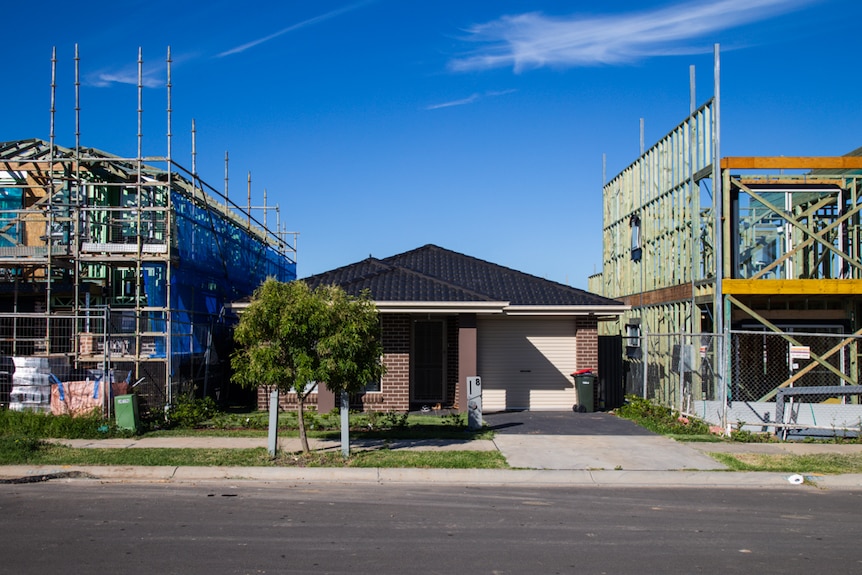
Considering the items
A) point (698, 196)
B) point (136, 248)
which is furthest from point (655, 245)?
point (136, 248)

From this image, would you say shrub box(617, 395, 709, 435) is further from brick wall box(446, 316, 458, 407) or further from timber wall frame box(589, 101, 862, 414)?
brick wall box(446, 316, 458, 407)

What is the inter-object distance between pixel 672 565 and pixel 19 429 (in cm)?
1233

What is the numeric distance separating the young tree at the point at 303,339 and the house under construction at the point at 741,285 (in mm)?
7556

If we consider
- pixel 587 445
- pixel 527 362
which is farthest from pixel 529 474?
pixel 527 362

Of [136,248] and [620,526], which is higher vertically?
[136,248]

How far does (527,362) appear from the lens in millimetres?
20531

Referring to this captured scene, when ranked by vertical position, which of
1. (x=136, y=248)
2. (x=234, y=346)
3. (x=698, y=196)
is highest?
(x=698, y=196)

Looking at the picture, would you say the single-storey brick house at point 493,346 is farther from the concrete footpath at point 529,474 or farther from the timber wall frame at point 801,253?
the concrete footpath at point 529,474

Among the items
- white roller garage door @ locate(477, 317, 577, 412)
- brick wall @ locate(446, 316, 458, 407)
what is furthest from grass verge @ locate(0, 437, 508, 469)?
white roller garage door @ locate(477, 317, 577, 412)

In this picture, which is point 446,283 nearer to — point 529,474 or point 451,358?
point 451,358

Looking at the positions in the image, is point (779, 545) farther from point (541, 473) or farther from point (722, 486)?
point (541, 473)

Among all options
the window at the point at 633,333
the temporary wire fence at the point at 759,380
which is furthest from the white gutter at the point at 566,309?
the window at the point at 633,333

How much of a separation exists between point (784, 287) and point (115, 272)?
57.5ft

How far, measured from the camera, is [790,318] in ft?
67.6
